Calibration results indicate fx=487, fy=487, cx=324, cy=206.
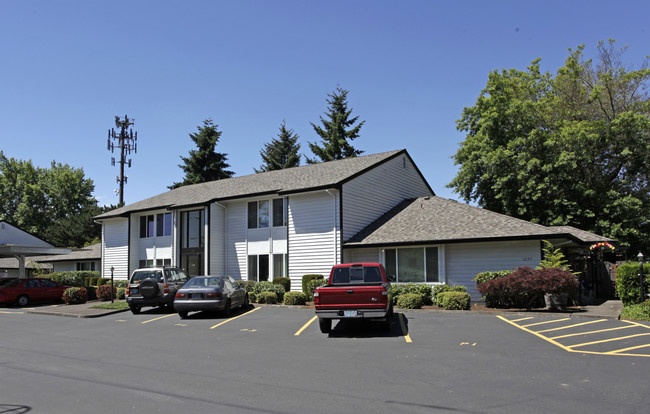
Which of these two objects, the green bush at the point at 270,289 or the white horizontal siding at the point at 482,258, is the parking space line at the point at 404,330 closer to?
the white horizontal siding at the point at 482,258

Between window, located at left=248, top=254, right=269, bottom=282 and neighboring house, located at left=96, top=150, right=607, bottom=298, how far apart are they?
0.18 ft

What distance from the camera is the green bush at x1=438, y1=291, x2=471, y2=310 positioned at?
17.5m

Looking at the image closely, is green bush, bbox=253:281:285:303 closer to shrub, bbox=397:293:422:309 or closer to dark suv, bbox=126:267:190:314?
dark suv, bbox=126:267:190:314

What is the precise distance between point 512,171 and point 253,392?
26454 mm

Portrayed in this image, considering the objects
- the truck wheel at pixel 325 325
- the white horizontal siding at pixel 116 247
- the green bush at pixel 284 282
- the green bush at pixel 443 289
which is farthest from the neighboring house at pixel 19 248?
the green bush at pixel 443 289

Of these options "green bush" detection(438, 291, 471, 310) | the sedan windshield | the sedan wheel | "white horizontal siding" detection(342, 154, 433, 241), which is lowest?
the sedan wheel

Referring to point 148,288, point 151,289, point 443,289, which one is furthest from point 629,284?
point 148,288

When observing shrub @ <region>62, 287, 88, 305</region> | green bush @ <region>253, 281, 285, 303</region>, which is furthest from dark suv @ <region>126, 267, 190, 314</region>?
shrub @ <region>62, 287, 88, 305</region>

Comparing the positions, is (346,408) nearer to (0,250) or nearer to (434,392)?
(434,392)

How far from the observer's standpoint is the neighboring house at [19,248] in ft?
97.0

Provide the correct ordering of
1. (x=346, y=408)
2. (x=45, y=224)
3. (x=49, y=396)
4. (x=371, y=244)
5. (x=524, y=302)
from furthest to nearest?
(x=45, y=224)
(x=371, y=244)
(x=524, y=302)
(x=49, y=396)
(x=346, y=408)

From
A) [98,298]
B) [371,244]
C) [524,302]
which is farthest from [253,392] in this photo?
[98,298]

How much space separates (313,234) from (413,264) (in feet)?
16.9

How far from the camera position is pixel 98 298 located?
1089 inches
